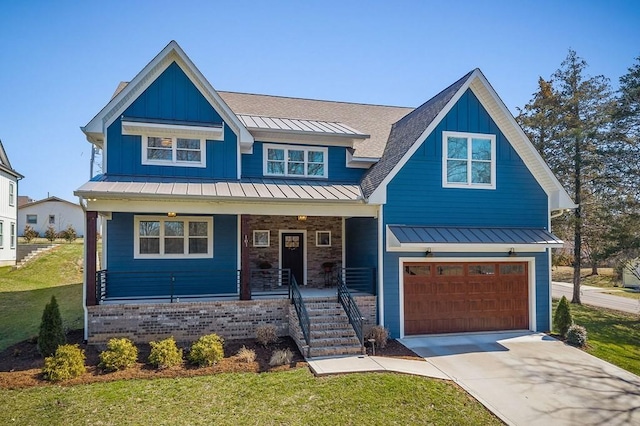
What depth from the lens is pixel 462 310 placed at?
513 inches

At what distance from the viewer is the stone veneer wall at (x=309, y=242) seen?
49.1ft

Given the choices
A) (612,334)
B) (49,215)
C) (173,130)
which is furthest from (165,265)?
(49,215)

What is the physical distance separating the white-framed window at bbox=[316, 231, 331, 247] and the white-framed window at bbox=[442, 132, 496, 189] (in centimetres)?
469

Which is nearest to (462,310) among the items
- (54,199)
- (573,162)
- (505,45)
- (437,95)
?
(437,95)

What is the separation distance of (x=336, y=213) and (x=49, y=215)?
38.1 m

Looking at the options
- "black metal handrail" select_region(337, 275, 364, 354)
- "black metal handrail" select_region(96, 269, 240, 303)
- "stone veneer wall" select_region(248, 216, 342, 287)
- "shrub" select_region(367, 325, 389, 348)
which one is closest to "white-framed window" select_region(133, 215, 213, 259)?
"black metal handrail" select_region(96, 269, 240, 303)

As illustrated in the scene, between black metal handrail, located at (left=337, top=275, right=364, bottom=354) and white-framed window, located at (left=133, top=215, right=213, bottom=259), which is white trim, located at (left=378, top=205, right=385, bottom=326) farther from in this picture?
white-framed window, located at (left=133, top=215, right=213, bottom=259)

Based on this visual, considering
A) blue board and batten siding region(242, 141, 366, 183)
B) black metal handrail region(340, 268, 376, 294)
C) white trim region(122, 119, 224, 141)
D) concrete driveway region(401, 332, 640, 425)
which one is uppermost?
white trim region(122, 119, 224, 141)

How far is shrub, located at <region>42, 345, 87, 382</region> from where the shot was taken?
27.5 ft

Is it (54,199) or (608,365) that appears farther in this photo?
(54,199)

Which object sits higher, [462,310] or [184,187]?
[184,187]

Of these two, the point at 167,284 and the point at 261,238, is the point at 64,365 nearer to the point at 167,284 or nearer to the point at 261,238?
the point at 167,284

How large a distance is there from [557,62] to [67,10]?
23.1 metres

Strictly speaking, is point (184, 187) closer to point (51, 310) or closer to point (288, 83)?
point (51, 310)
